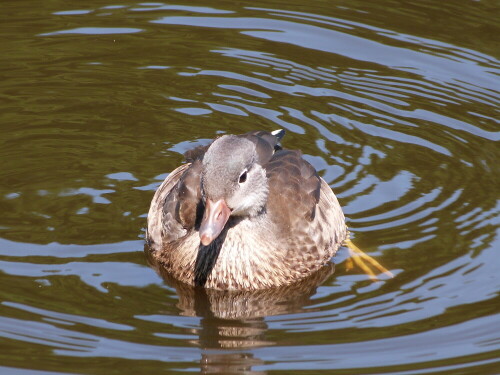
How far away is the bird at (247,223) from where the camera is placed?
30.5 ft

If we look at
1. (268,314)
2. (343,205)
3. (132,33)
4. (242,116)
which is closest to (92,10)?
(132,33)

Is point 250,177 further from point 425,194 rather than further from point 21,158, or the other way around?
point 21,158

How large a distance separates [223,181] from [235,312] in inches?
46.8

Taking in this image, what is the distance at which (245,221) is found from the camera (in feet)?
32.2

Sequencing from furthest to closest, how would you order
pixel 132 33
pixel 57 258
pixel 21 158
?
pixel 132 33
pixel 21 158
pixel 57 258

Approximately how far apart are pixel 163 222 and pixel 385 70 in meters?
4.88

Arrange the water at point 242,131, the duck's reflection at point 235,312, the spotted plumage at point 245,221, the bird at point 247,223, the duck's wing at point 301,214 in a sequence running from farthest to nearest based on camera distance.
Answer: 1. the duck's wing at point 301,214
2. the bird at point 247,223
3. the spotted plumage at point 245,221
4. the water at point 242,131
5. the duck's reflection at point 235,312

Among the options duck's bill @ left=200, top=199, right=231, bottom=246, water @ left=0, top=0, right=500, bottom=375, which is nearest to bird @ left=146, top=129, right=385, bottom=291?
duck's bill @ left=200, top=199, right=231, bottom=246

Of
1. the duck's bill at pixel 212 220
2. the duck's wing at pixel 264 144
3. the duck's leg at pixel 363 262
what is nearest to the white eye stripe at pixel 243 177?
the duck's bill at pixel 212 220

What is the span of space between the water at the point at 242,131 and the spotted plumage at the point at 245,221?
211 mm

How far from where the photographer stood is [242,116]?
512 inches

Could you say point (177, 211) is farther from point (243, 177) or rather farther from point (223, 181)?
point (223, 181)

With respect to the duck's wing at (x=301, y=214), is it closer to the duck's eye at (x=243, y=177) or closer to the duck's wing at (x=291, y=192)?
the duck's wing at (x=291, y=192)

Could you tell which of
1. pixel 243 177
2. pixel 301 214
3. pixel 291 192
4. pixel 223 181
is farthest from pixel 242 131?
pixel 223 181
